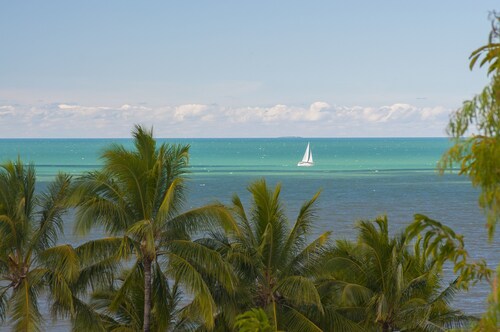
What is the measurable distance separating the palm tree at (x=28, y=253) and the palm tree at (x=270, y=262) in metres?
4.18

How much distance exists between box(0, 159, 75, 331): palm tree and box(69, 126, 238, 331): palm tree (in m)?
0.79

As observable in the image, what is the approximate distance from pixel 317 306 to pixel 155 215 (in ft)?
16.9

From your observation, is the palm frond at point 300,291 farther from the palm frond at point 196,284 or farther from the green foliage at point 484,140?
the green foliage at point 484,140

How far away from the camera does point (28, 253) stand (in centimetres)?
2372

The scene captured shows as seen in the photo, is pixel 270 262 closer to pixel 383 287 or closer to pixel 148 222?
pixel 383 287

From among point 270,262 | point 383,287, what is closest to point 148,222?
point 270,262

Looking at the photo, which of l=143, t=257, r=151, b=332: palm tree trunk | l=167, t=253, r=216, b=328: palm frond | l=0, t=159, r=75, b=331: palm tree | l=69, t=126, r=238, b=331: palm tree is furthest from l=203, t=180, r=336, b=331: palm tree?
l=0, t=159, r=75, b=331: palm tree

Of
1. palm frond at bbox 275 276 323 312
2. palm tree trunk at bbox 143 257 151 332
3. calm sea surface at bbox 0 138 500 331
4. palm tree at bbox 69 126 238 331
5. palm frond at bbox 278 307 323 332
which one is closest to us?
palm tree at bbox 69 126 238 331

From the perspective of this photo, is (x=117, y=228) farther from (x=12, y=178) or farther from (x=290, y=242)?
(x=290, y=242)

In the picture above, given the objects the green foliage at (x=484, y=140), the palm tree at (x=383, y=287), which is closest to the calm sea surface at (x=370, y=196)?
the palm tree at (x=383, y=287)

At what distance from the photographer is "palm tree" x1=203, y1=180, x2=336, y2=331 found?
24875 millimetres

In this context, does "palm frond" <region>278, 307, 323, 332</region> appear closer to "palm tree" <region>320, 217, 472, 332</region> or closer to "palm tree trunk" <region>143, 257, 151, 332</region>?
"palm tree" <region>320, 217, 472, 332</region>

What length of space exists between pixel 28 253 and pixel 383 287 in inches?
403

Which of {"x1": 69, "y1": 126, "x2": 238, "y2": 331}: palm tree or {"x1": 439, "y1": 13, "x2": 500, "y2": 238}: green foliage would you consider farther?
{"x1": 69, "y1": 126, "x2": 238, "y2": 331}: palm tree
